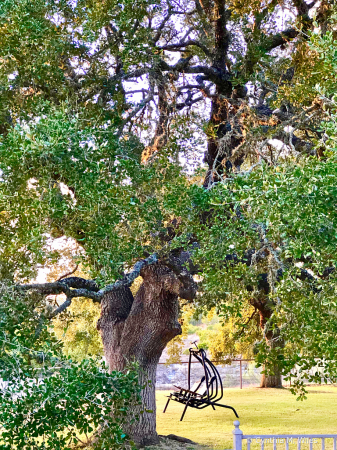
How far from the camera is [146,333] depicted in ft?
28.2

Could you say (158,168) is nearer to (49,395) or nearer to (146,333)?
(49,395)

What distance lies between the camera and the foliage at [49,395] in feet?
13.8

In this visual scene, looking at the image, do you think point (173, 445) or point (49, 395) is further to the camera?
point (173, 445)

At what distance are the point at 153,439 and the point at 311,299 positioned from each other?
17.8 ft

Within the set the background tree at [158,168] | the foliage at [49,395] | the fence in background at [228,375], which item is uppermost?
the background tree at [158,168]

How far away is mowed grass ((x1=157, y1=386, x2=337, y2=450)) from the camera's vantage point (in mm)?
10516

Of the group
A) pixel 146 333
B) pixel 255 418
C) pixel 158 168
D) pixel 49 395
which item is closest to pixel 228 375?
pixel 255 418

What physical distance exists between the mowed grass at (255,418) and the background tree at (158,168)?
2.48m

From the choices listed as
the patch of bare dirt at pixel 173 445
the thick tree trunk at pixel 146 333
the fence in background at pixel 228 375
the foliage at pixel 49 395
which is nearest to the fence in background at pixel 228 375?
the fence in background at pixel 228 375

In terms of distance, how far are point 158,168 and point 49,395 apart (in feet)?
9.31

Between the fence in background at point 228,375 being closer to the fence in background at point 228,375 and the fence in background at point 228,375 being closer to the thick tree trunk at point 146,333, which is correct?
the fence in background at point 228,375

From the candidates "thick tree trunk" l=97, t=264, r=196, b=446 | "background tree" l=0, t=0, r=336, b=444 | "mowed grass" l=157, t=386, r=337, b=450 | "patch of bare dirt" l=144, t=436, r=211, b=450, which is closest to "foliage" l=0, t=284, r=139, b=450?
"background tree" l=0, t=0, r=336, b=444

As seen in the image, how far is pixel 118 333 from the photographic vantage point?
8953mm

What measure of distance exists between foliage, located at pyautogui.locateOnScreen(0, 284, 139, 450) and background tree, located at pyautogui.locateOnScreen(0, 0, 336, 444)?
0.80 metres
